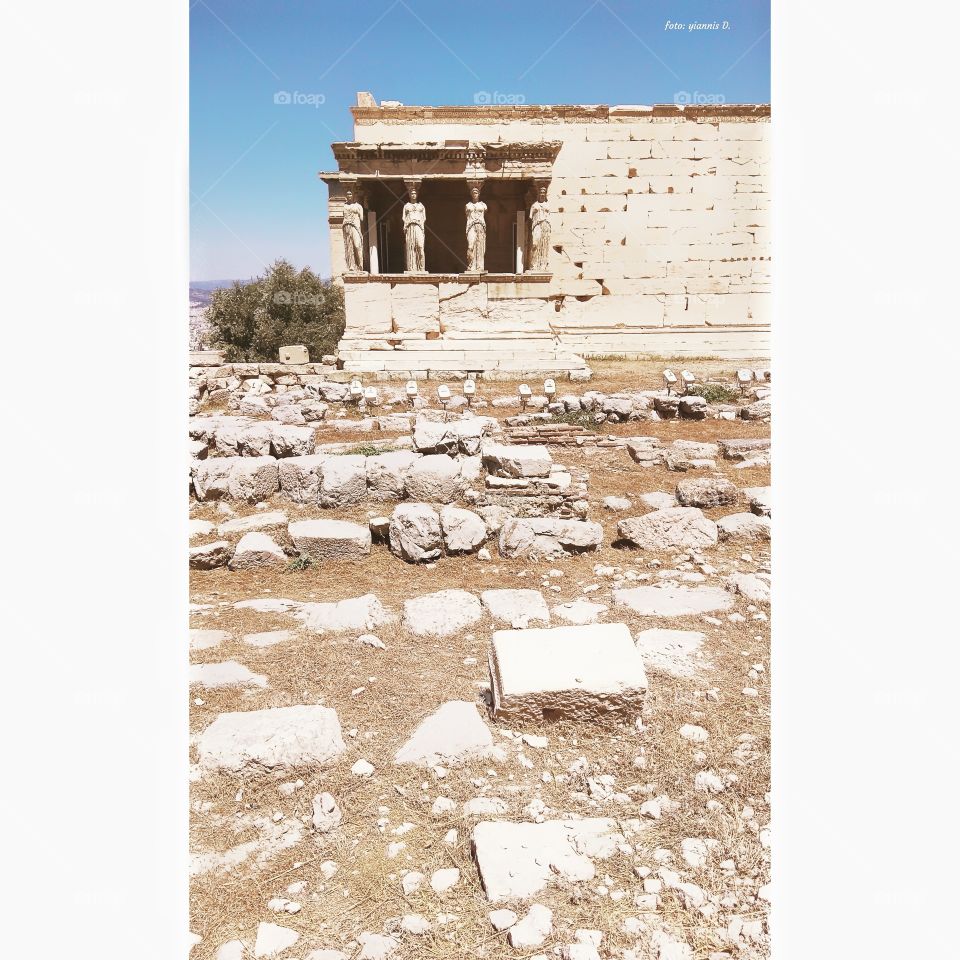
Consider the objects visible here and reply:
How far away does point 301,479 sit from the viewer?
6.12 meters

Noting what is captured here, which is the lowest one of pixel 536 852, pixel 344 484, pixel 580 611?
pixel 536 852

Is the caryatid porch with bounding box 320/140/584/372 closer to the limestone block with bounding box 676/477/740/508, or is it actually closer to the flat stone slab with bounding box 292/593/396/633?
the limestone block with bounding box 676/477/740/508

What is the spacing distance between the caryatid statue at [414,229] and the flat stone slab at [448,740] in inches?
452

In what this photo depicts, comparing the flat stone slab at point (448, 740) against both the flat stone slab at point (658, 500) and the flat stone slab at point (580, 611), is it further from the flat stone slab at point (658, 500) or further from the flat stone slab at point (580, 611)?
the flat stone slab at point (658, 500)

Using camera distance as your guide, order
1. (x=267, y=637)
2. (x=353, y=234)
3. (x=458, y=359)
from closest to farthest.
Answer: (x=267, y=637) → (x=458, y=359) → (x=353, y=234)

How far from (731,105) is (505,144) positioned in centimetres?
468

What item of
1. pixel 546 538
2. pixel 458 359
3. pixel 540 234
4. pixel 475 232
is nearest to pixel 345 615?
pixel 546 538

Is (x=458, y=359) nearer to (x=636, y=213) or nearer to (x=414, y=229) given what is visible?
(x=414, y=229)

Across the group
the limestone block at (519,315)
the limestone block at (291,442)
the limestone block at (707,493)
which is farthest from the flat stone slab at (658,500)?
the limestone block at (519,315)

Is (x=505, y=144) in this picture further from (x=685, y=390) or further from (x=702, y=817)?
(x=702, y=817)

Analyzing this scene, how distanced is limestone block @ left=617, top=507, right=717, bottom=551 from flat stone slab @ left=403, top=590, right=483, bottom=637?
1481mm

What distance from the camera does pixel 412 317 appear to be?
13.3 m

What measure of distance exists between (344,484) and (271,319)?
13.9 meters

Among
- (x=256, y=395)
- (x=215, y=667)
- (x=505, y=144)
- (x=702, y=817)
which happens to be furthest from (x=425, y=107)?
(x=702, y=817)
